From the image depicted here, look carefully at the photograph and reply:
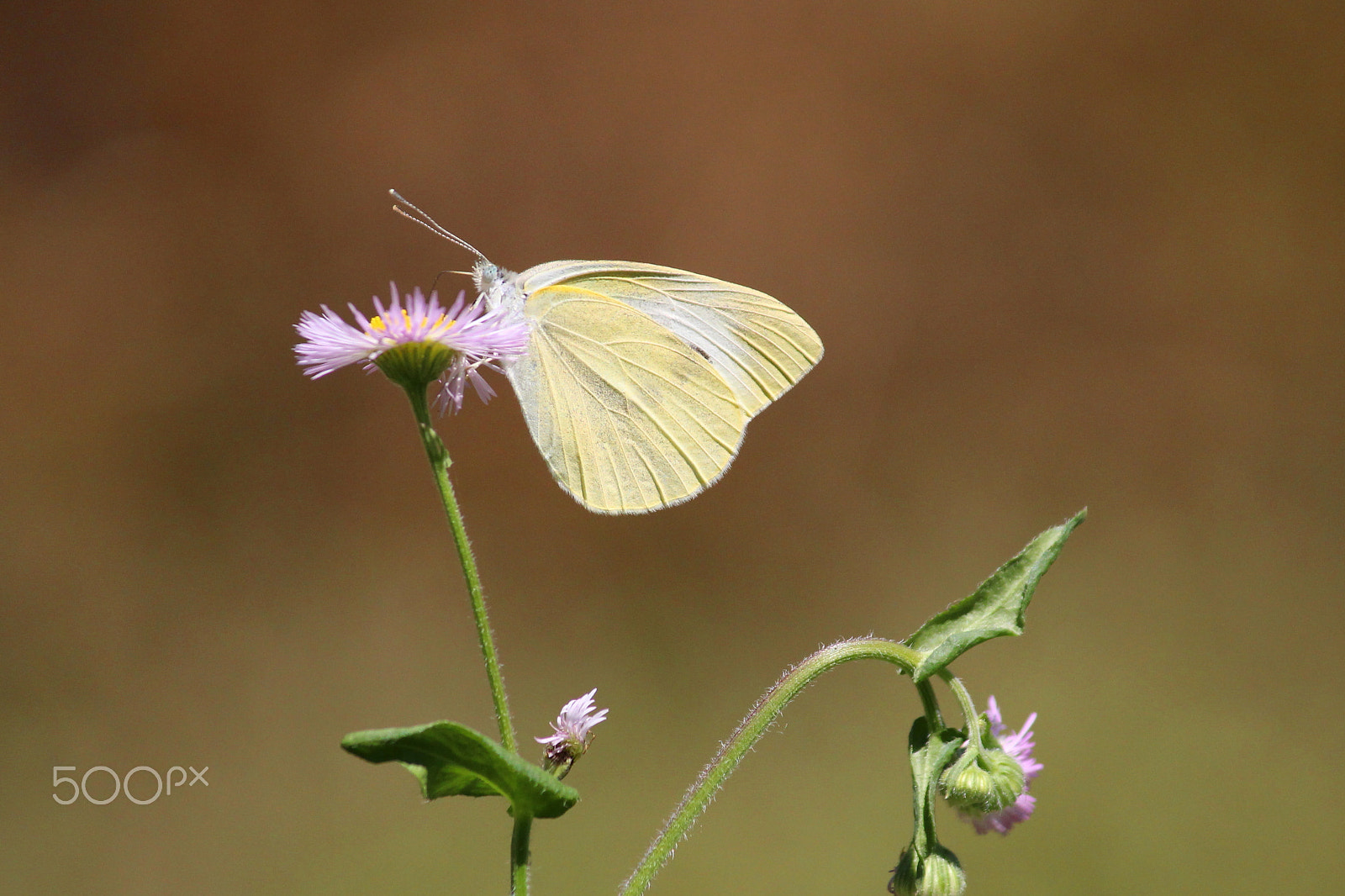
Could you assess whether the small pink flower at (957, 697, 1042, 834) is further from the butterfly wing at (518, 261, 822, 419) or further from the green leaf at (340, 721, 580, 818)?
the butterfly wing at (518, 261, 822, 419)

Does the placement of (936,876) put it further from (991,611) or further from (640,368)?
(640,368)

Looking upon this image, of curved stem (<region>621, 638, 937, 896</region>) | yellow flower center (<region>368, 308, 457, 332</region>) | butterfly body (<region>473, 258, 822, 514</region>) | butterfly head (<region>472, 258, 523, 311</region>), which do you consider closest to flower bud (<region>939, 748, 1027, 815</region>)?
curved stem (<region>621, 638, 937, 896</region>)

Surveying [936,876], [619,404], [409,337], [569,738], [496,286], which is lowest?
[936,876]

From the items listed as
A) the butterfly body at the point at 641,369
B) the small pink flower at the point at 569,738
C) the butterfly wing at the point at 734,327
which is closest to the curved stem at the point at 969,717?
the small pink flower at the point at 569,738

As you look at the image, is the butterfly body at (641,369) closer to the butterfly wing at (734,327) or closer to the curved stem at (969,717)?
the butterfly wing at (734,327)

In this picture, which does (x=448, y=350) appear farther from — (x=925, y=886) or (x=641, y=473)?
(x=925, y=886)

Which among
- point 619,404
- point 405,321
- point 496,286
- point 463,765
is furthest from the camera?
point 619,404

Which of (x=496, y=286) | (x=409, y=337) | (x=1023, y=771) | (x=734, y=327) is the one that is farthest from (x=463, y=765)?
(x=734, y=327)
